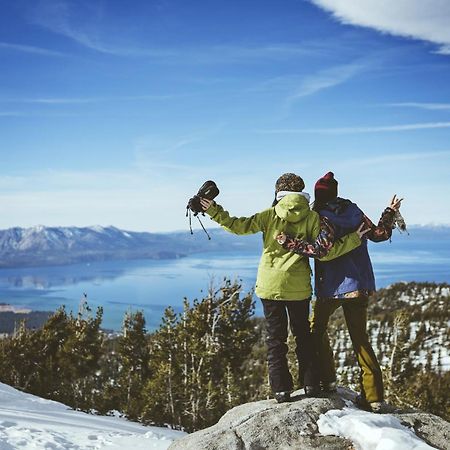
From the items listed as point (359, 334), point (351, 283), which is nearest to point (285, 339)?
point (359, 334)

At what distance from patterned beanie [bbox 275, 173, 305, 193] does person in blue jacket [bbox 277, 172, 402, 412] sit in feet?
1.35

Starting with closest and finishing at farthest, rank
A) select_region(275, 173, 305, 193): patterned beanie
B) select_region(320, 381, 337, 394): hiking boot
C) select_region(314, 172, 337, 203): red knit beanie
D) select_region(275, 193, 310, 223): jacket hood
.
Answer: select_region(275, 193, 310, 223): jacket hood < select_region(275, 173, 305, 193): patterned beanie < select_region(314, 172, 337, 203): red knit beanie < select_region(320, 381, 337, 394): hiking boot

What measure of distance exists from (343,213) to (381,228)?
18.5 inches

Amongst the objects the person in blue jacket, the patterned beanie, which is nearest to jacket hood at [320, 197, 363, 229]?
the person in blue jacket

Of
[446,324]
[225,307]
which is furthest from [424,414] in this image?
[446,324]

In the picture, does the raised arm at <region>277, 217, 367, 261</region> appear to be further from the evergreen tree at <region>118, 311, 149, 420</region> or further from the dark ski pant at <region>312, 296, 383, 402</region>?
the evergreen tree at <region>118, 311, 149, 420</region>

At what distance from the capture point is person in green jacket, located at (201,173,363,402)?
5.34m

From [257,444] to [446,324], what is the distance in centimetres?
11354

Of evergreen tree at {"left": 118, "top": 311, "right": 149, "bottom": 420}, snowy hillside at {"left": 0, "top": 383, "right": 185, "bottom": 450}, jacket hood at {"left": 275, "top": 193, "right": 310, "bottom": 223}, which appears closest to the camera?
jacket hood at {"left": 275, "top": 193, "right": 310, "bottom": 223}

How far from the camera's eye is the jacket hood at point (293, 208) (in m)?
5.27

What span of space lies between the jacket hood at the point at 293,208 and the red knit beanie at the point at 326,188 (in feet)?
1.43

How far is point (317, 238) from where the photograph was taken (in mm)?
5359

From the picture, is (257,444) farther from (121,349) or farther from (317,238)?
(121,349)

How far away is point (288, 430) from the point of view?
5.05m
